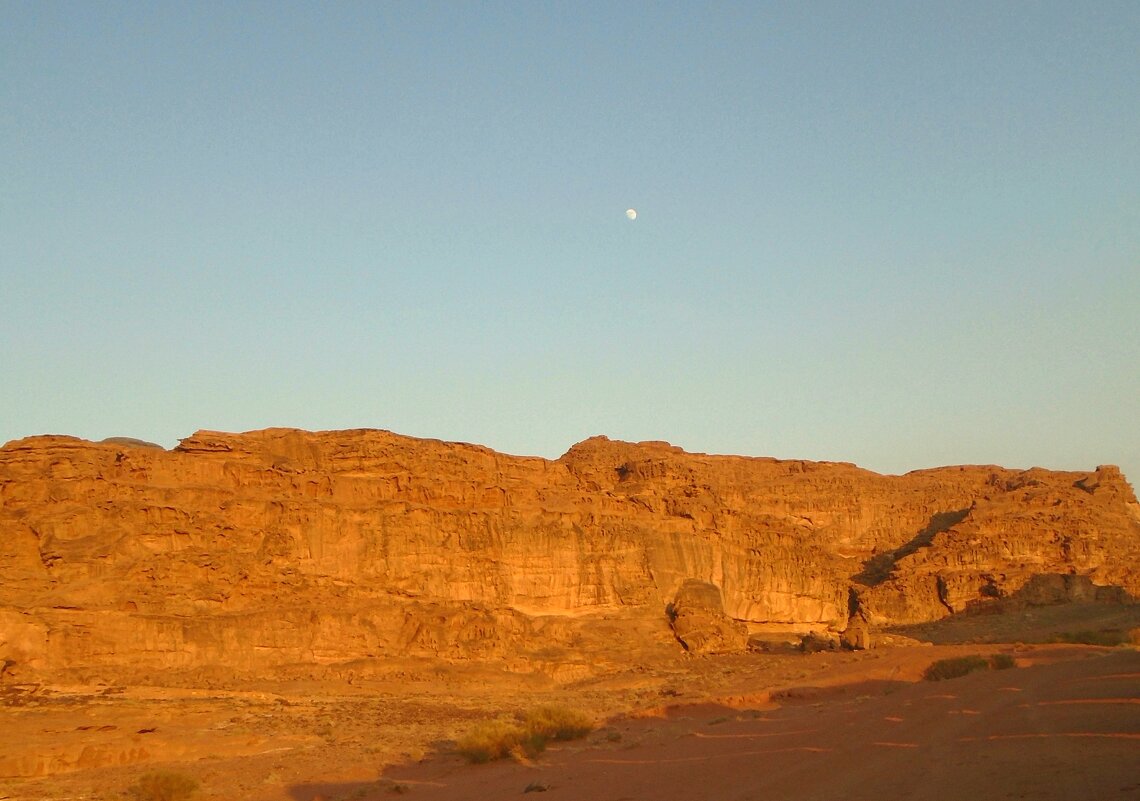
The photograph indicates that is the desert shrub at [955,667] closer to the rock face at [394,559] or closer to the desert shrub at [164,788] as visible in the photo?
the desert shrub at [164,788]

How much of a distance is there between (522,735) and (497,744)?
99cm

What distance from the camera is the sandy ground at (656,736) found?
12555 mm

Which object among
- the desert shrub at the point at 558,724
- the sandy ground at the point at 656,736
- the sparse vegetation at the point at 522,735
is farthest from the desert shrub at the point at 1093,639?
the sparse vegetation at the point at 522,735

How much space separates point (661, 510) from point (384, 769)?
36.3m

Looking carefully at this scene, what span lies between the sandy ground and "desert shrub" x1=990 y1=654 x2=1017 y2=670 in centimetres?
68

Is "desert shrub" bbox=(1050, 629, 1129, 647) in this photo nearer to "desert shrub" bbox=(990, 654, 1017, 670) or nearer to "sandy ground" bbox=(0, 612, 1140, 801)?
"sandy ground" bbox=(0, 612, 1140, 801)

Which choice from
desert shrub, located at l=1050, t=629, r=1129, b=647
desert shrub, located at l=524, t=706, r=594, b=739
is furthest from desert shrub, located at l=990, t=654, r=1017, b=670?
desert shrub, located at l=524, t=706, r=594, b=739

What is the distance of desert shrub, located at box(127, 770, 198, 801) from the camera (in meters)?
19.7

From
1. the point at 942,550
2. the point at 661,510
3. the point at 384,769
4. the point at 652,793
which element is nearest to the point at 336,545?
the point at 661,510

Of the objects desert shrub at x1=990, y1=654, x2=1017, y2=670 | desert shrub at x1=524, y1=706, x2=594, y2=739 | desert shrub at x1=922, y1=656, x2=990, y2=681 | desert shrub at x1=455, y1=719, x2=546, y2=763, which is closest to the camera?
desert shrub at x1=455, y1=719, x2=546, y2=763

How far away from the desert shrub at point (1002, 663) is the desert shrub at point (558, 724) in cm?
1034

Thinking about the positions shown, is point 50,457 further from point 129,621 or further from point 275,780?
point 275,780

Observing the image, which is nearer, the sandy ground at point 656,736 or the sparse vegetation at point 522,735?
the sandy ground at point 656,736

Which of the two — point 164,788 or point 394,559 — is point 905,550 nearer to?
point 394,559
